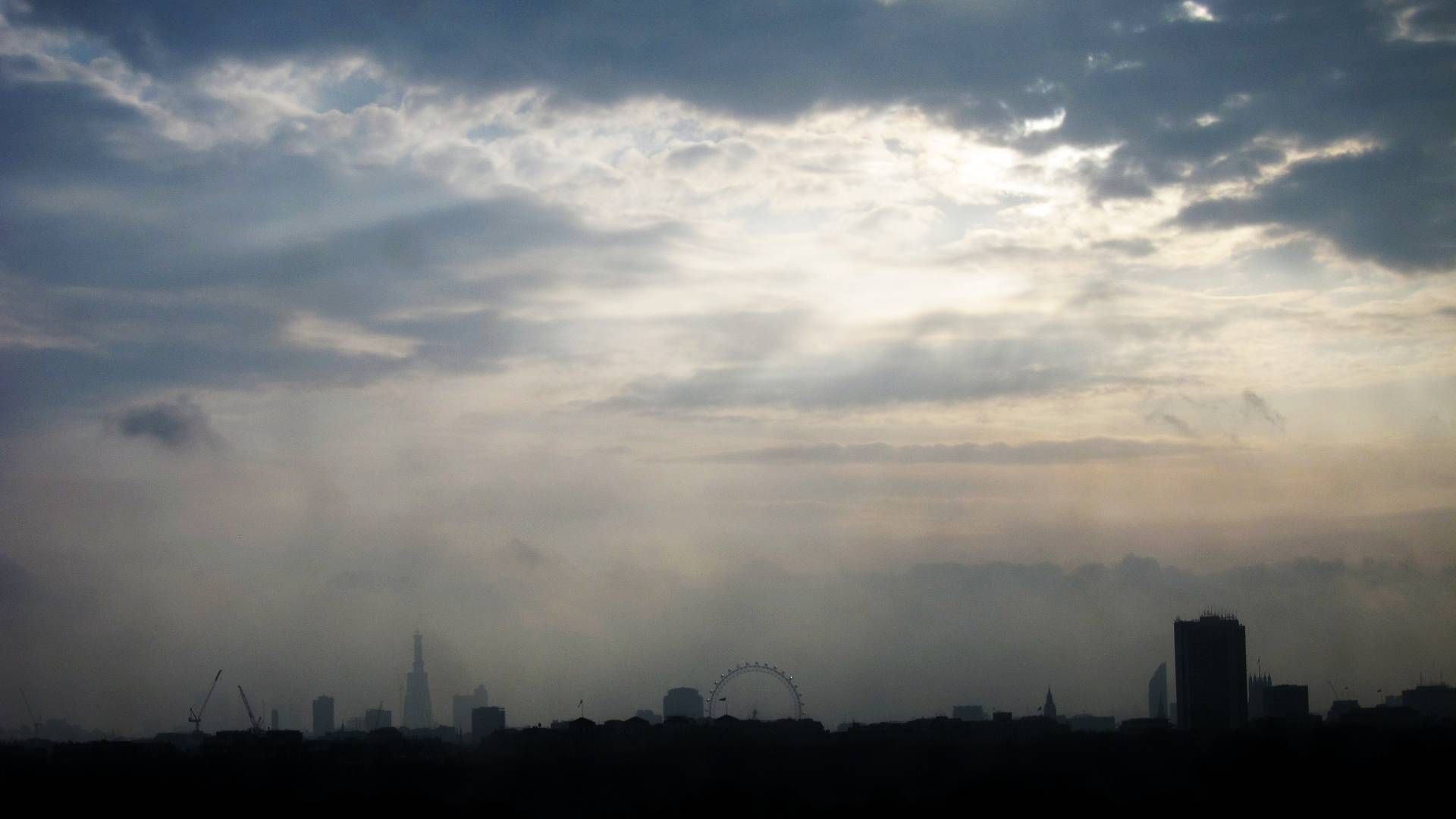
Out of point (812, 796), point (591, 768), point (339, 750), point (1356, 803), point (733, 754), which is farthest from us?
point (339, 750)

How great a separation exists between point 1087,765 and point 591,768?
5852 centimetres

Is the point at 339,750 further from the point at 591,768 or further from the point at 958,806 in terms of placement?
the point at 958,806

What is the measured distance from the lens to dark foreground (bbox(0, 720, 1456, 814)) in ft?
429

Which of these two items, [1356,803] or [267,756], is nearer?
[1356,803]

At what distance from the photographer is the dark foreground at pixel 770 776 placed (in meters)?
131

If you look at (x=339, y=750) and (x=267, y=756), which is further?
(x=339, y=750)

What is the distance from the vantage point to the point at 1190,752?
176 metres

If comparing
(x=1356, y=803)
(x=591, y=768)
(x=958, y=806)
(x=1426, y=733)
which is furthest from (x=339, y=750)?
(x=1426, y=733)

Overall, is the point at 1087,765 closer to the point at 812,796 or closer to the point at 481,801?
the point at 812,796

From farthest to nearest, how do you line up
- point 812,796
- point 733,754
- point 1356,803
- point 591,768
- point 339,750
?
point 339,750
point 733,754
point 591,768
point 812,796
point 1356,803

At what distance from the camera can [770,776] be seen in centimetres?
15475

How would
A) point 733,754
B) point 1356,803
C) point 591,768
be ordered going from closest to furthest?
1. point 1356,803
2. point 591,768
3. point 733,754

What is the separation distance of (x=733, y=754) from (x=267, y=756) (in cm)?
5803

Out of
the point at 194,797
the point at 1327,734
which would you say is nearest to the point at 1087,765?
the point at 1327,734
